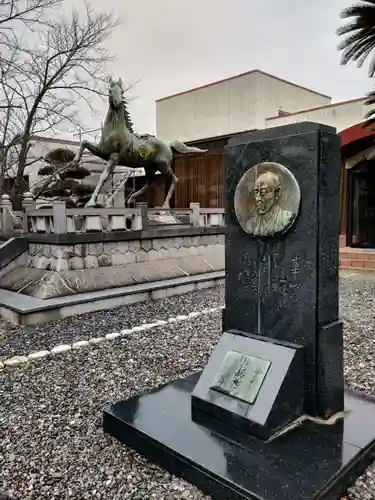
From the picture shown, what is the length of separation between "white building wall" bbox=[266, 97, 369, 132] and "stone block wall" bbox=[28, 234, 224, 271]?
5575mm

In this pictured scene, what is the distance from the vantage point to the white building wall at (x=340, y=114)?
35.8ft

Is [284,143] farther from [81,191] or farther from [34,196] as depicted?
[81,191]

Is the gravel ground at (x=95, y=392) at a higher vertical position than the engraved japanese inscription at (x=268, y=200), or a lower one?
lower

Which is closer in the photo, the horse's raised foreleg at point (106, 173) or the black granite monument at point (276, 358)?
the black granite monument at point (276, 358)

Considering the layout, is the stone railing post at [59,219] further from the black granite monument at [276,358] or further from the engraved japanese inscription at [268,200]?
the engraved japanese inscription at [268,200]

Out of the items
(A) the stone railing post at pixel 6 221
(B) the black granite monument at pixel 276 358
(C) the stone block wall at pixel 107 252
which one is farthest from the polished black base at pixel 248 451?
(A) the stone railing post at pixel 6 221

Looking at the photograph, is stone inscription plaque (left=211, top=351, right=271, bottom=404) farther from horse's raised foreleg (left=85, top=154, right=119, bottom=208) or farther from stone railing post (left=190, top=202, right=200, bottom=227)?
stone railing post (left=190, top=202, right=200, bottom=227)

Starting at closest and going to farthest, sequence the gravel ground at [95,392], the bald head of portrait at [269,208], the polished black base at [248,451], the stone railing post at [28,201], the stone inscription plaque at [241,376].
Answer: the polished black base at [248,451], the gravel ground at [95,392], the stone inscription plaque at [241,376], the bald head of portrait at [269,208], the stone railing post at [28,201]

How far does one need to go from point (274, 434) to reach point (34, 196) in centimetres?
911

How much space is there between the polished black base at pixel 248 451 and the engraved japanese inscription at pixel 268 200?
118 cm

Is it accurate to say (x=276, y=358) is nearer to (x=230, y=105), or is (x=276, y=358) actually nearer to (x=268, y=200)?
(x=268, y=200)

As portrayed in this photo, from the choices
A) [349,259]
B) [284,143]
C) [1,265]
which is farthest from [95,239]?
[349,259]

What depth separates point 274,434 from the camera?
2193mm

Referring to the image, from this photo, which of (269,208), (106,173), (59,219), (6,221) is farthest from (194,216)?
(269,208)
